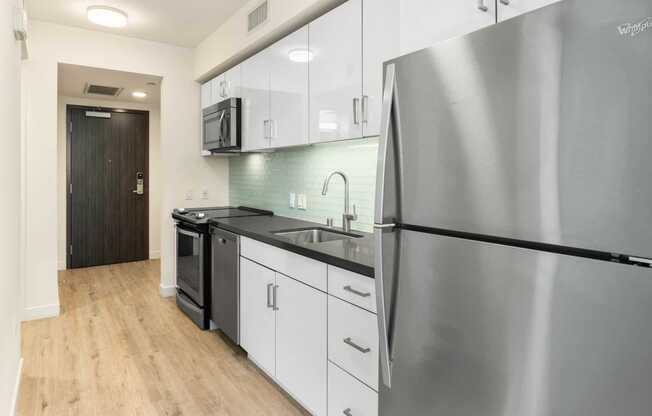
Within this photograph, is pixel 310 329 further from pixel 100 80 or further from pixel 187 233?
pixel 100 80

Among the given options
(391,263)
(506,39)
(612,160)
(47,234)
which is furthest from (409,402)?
(47,234)

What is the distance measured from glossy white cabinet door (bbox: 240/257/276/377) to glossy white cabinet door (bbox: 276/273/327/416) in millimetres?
93

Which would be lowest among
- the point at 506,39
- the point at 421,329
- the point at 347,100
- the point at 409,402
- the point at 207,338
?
the point at 207,338

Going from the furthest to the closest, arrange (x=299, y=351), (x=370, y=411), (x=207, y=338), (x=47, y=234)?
(x=47, y=234) → (x=207, y=338) → (x=299, y=351) → (x=370, y=411)

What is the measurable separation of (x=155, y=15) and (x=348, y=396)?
11.0ft

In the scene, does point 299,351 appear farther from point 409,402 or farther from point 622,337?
point 622,337

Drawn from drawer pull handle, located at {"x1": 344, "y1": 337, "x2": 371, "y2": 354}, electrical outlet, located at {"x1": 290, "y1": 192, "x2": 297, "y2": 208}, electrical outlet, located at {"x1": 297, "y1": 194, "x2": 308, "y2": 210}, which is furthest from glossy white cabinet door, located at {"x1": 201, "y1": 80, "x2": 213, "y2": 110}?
drawer pull handle, located at {"x1": 344, "y1": 337, "x2": 371, "y2": 354}

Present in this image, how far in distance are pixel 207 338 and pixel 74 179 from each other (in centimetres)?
374

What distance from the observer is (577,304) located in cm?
80

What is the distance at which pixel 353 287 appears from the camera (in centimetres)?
166

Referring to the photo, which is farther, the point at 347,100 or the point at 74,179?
the point at 74,179

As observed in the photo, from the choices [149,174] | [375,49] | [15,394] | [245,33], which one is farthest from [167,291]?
[375,49]

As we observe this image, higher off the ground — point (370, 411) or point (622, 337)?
point (622, 337)

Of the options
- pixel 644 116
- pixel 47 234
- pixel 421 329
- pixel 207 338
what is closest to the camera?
pixel 644 116
